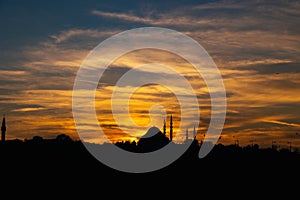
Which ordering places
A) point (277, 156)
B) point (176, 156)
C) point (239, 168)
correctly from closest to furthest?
1. point (239, 168)
2. point (176, 156)
3. point (277, 156)

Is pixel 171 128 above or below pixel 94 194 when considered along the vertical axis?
above

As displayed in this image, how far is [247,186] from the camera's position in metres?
66.0

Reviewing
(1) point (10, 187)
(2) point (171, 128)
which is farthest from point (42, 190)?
(2) point (171, 128)

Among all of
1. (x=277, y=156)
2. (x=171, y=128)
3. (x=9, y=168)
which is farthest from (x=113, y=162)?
(x=171, y=128)

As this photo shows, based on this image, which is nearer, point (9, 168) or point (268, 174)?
point (9, 168)

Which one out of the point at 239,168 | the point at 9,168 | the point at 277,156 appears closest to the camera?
the point at 9,168

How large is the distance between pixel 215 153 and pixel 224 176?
68.1 feet

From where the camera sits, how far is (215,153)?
91750mm

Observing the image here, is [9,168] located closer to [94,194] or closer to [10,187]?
[10,187]

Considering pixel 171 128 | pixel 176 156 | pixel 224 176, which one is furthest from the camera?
pixel 171 128

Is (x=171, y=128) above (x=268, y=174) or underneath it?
above

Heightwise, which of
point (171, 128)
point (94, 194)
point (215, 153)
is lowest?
point (94, 194)

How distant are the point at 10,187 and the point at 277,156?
171ft

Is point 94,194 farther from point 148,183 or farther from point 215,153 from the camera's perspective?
point 215,153
